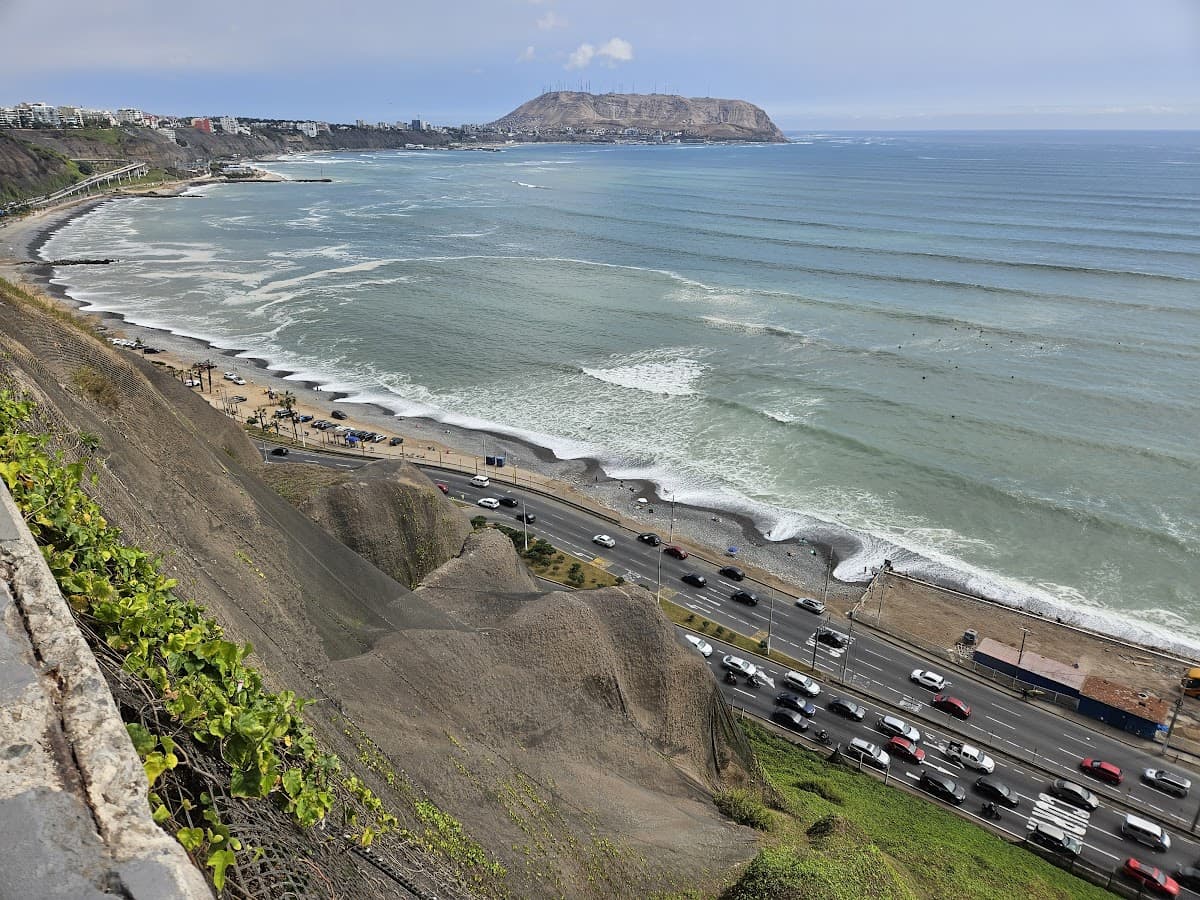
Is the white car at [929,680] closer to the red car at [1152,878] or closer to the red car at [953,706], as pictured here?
the red car at [953,706]

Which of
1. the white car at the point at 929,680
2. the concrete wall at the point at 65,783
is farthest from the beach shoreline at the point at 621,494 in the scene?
the concrete wall at the point at 65,783

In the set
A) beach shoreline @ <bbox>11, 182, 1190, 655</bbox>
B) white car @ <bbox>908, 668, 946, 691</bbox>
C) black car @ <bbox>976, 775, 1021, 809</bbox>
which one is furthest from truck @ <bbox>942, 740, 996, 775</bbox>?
beach shoreline @ <bbox>11, 182, 1190, 655</bbox>

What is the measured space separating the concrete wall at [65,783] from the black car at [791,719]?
35718 millimetres

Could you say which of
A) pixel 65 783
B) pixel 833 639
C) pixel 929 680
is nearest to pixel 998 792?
pixel 929 680

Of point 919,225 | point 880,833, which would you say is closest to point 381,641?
point 880,833

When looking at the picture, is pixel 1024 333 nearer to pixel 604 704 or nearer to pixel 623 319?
pixel 623 319

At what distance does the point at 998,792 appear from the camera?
108 feet

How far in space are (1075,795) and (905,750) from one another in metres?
7.02

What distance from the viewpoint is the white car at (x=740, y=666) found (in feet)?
131

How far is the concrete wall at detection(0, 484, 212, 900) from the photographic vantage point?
14.1 ft

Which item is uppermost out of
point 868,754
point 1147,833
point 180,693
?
point 180,693

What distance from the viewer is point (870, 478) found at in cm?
6172

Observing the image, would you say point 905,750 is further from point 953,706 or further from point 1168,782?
point 1168,782

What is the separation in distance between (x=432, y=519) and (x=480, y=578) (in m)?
7.18
